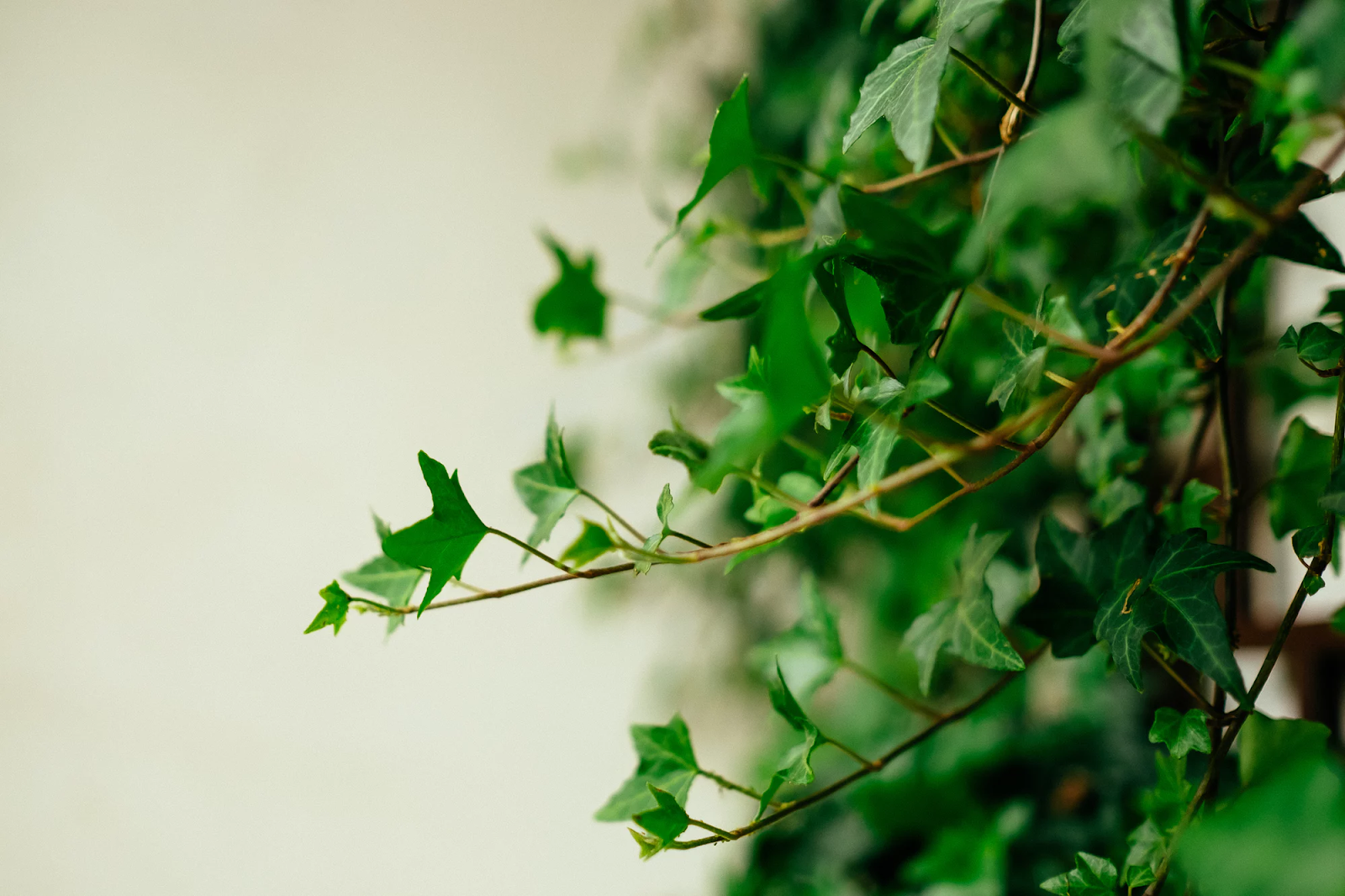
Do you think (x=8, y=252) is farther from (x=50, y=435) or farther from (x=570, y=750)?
(x=570, y=750)

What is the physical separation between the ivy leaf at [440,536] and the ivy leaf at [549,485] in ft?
0.15

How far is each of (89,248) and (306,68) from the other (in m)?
0.42

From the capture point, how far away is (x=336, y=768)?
1.06 m

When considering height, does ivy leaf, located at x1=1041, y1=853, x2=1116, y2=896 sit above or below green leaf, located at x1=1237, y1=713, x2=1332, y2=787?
below

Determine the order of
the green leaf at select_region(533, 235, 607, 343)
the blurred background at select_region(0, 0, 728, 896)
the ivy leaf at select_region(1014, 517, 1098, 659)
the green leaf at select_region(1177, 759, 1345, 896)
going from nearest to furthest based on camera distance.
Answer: the green leaf at select_region(1177, 759, 1345, 896)
the ivy leaf at select_region(1014, 517, 1098, 659)
the green leaf at select_region(533, 235, 607, 343)
the blurred background at select_region(0, 0, 728, 896)

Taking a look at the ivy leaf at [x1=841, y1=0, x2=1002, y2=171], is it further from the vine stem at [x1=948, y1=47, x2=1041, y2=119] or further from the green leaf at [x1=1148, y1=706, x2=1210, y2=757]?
the green leaf at [x1=1148, y1=706, x2=1210, y2=757]

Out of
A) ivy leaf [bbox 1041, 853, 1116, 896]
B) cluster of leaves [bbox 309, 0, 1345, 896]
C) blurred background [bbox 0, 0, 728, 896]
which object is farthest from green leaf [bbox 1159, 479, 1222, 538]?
blurred background [bbox 0, 0, 728, 896]

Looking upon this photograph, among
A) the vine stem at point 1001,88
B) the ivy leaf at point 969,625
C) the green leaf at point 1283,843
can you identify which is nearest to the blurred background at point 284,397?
the ivy leaf at point 969,625

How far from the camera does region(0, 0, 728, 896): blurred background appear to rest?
3.48 feet

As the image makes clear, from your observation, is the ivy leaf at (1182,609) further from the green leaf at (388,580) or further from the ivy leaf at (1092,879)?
the green leaf at (388,580)

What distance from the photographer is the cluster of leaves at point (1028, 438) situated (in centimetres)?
20

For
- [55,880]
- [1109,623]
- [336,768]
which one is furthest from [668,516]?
[55,880]

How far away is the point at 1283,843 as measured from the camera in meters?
0.18

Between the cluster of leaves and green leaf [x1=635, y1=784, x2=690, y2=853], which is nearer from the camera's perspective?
the cluster of leaves
